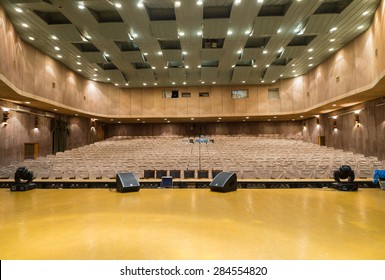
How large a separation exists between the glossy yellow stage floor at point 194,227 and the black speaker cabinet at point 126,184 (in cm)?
61

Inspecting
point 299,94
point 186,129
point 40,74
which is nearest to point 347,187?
point 299,94

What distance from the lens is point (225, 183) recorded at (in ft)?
19.9

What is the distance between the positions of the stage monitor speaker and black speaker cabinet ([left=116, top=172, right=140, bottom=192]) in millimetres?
2024

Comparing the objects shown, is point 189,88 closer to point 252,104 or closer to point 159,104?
point 159,104

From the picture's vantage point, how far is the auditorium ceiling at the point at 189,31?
377 inches

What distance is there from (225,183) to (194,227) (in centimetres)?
279

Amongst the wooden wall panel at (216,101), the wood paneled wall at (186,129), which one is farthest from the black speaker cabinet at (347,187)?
the wood paneled wall at (186,129)

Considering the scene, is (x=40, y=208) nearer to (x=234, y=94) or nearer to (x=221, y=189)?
(x=221, y=189)

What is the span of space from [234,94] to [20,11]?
1589 centimetres

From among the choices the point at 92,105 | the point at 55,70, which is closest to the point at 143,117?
the point at 92,105

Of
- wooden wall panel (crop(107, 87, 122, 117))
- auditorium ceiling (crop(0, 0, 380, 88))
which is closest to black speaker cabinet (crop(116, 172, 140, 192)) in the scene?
auditorium ceiling (crop(0, 0, 380, 88))

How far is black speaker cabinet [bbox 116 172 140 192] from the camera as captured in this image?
20.3 ft

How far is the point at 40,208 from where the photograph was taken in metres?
4.57

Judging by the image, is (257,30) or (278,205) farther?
(257,30)
